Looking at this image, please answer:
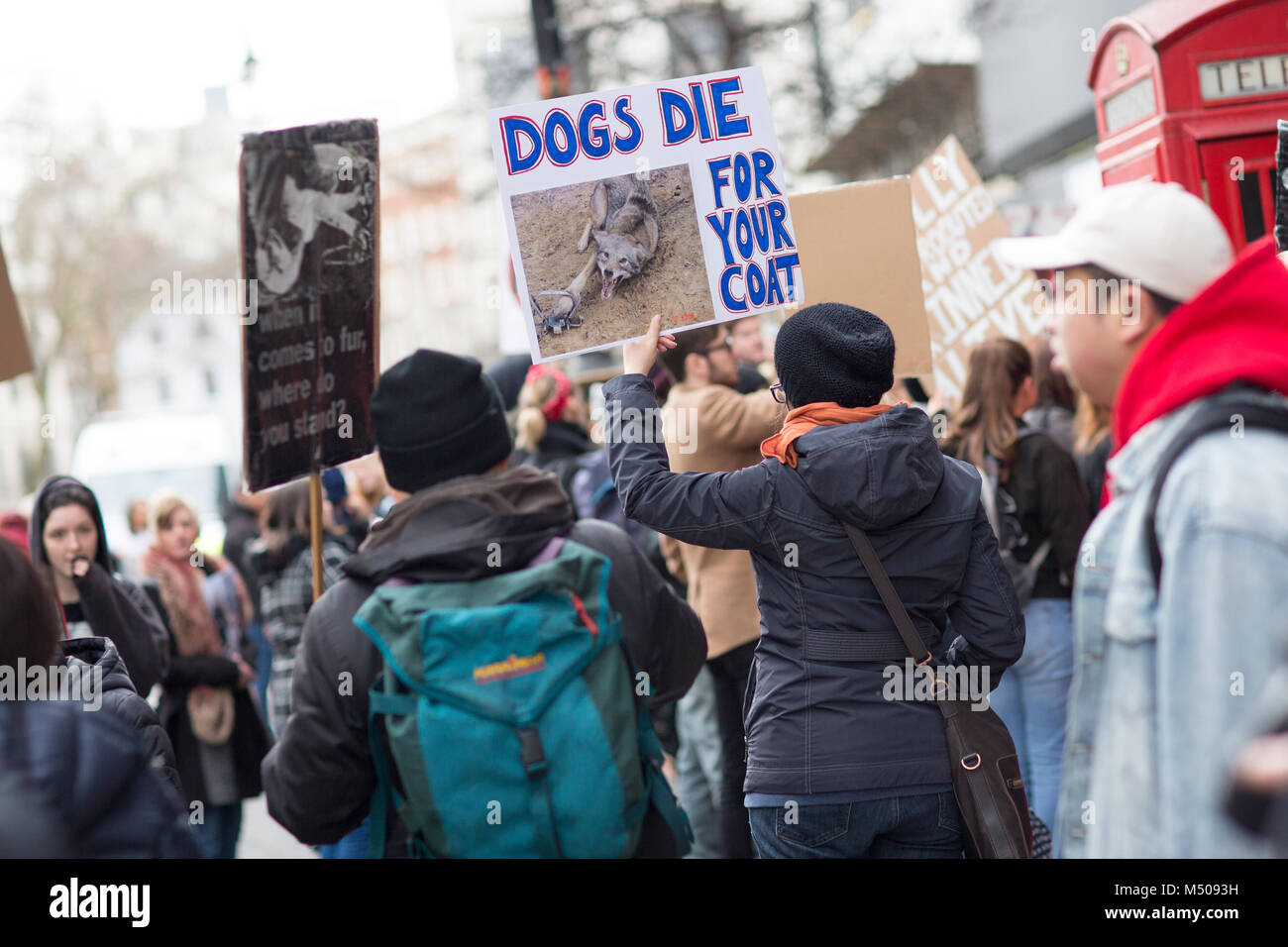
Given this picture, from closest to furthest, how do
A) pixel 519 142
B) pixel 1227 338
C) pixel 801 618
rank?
pixel 1227 338, pixel 801 618, pixel 519 142

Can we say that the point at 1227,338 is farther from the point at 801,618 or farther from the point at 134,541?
the point at 134,541

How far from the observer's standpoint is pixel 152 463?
60.4ft

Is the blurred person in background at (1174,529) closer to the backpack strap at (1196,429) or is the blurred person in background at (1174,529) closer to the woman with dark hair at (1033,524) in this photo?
the backpack strap at (1196,429)

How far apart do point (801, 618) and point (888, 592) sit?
21 cm

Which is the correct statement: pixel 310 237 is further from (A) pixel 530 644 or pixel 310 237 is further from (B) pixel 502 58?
(B) pixel 502 58

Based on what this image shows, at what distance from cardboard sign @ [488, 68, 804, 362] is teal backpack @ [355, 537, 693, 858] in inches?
39.1

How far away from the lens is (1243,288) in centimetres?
211

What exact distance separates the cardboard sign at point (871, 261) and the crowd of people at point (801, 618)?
47cm

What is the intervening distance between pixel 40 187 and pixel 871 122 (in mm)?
22354

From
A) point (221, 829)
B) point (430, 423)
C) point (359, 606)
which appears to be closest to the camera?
point (359, 606)

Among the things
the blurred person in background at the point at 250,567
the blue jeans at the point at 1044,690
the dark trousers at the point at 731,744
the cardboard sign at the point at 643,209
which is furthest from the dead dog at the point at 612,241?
the blurred person in background at the point at 250,567

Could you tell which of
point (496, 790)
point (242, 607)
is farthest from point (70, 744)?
point (242, 607)

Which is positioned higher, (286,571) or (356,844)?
(286,571)

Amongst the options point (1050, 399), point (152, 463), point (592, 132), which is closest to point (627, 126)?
point (592, 132)
